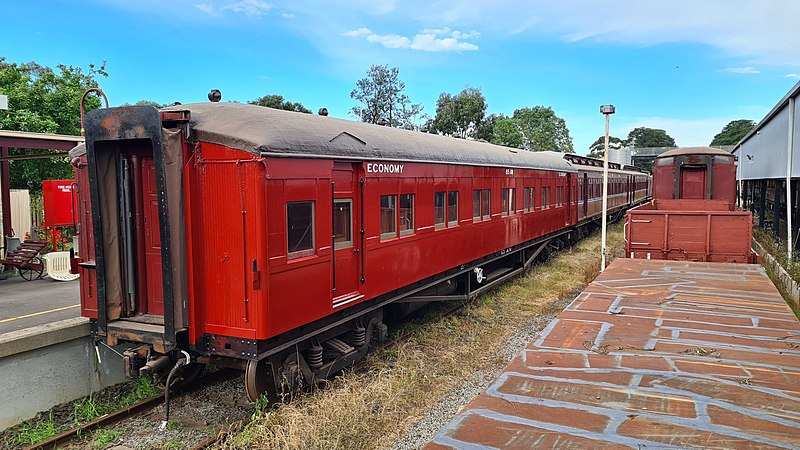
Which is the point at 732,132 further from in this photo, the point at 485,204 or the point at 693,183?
the point at 485,204

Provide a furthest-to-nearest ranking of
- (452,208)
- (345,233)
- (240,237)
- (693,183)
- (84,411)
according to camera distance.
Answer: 1. (693,183)
2. (452,208)
3. (345,233)
4. (84,411)
5. (240,237)

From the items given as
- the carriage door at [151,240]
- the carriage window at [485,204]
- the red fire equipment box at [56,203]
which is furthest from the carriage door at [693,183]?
the red fire equipment box at [56,203]

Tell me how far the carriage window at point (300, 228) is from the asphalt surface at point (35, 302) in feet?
15.1

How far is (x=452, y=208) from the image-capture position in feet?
33.8

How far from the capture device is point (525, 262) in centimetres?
1538

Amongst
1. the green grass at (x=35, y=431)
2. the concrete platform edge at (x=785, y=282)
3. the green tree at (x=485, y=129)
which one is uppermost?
the green tree at (x=485, y=129)

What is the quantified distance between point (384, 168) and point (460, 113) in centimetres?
3367

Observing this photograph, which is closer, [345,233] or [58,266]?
[345,233]

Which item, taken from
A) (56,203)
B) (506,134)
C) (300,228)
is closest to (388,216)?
(300,228)

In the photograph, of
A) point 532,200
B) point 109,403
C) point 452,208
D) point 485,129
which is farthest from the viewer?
point 485,129

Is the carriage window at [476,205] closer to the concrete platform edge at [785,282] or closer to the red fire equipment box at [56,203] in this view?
the concrete platform edge at [785,282]

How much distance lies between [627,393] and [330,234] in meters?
3.94

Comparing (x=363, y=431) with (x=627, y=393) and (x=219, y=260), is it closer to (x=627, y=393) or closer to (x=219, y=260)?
(x=219, y=260)

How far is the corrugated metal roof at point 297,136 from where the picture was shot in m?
5.68
